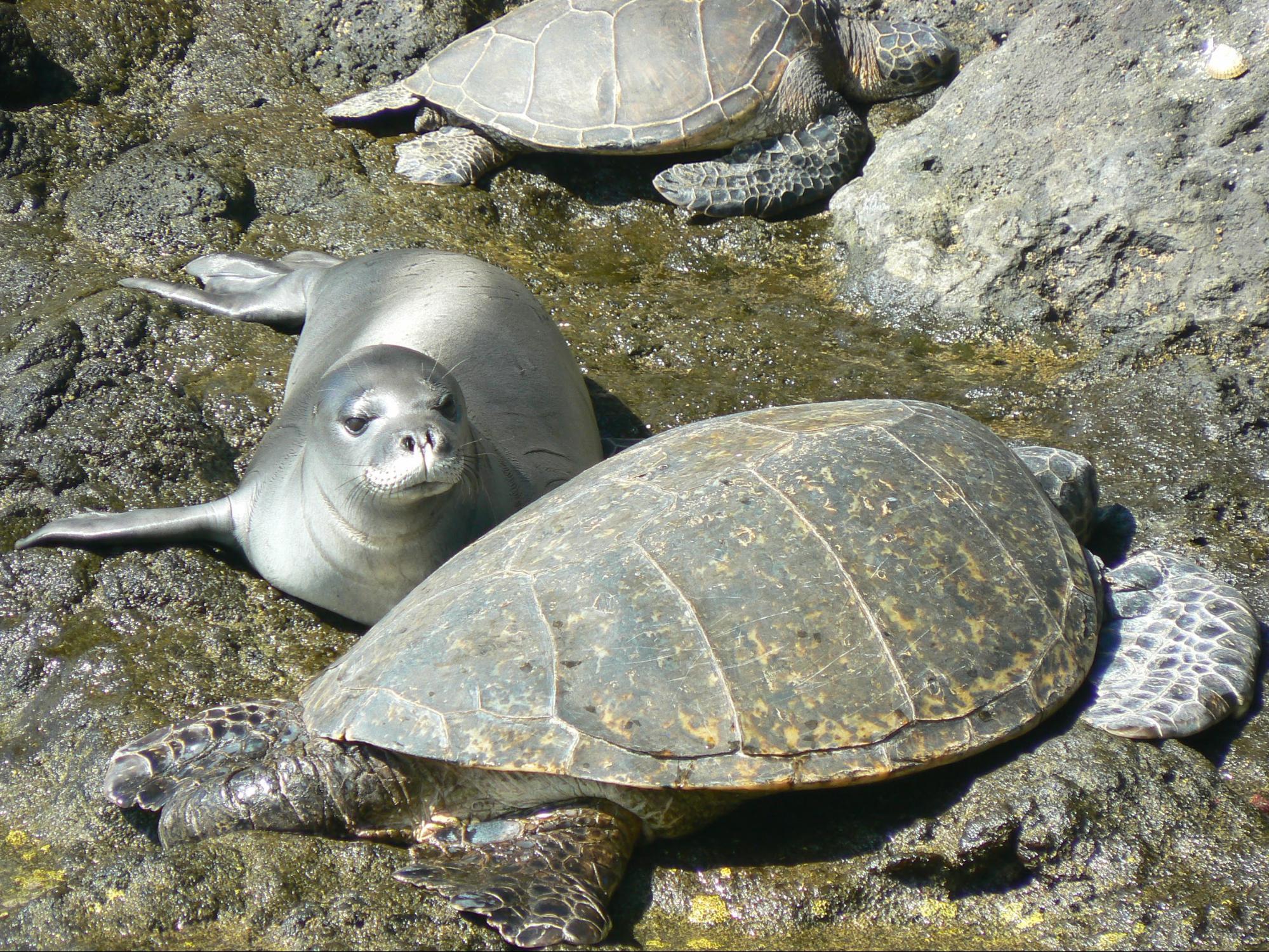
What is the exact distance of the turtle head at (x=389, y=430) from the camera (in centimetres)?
336

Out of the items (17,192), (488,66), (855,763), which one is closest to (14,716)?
(855,763)

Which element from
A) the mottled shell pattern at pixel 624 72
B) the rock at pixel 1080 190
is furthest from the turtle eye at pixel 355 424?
the mottled shell pattern at pixel 624 72

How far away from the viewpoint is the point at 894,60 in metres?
7.22

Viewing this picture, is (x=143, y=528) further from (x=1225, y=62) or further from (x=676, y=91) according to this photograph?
(x=1225, y=62)

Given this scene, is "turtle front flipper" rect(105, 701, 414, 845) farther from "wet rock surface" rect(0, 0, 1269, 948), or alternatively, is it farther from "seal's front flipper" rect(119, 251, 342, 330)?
"seal's front flipper" rect(119, 251, 342, 330)

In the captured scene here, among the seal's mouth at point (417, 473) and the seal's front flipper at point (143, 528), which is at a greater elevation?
the seal's mouth at point (417, 473)

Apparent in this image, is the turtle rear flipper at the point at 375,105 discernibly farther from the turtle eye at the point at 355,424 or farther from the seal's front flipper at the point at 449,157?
the turtle eye at the point at 355,424

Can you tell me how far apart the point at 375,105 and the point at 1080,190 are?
439cm

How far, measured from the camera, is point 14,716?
3.49m

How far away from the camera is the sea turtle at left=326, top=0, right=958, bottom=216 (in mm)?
6656

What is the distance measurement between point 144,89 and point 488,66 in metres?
2.29

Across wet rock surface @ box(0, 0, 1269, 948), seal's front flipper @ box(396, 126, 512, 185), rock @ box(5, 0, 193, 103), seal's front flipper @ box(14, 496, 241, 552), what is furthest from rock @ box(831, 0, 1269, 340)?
rock @ box(5, 0, 193, 103)

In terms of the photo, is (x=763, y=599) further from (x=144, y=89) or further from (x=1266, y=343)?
(x=144, y=89)

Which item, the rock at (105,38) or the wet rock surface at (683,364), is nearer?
the wet rock surface at (683,364)
